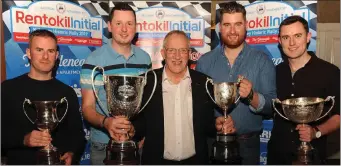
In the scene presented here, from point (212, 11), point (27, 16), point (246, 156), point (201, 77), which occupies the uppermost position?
point (212, 11)

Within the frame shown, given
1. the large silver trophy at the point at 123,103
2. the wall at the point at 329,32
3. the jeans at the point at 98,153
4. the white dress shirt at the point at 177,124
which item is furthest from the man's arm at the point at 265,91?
the wall at the point at 329,32

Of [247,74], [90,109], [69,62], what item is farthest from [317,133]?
[69,62]

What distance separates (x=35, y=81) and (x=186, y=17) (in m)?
1.56

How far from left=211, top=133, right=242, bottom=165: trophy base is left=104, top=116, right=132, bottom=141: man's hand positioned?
466 millimetres

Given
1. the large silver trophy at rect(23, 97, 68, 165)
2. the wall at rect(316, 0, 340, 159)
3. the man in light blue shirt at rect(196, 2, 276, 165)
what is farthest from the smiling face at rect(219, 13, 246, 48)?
the wall at rect(316, 0, 340, 159)

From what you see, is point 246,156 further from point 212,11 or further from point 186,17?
point 212,11

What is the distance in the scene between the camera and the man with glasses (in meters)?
2.14

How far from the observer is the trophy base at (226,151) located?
1.97 metres

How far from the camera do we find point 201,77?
Result: 2.26 metres

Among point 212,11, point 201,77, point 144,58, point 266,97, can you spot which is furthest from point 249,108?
point 212,11

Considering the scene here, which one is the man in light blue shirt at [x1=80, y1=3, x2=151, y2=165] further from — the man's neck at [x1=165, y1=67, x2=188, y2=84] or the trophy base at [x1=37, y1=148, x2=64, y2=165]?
the trophy base at [x1=37, y1=148, x2=64, y2=165]

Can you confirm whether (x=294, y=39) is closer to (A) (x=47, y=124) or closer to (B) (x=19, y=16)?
(A) (x=47, y=124)

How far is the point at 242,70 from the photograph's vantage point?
2.36 meters

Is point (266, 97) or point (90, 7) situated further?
point (90, 7)
